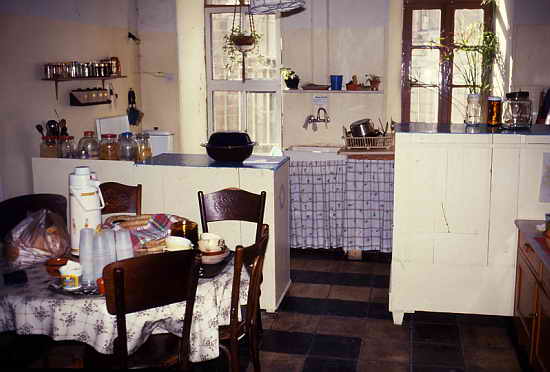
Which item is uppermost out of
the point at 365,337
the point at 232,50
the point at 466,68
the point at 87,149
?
the point at 232,50

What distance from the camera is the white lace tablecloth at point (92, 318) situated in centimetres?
238

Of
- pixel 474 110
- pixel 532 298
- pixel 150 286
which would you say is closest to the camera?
pixel 150 286

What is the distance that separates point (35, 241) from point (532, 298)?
2.39 m

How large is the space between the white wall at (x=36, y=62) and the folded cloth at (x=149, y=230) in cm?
240

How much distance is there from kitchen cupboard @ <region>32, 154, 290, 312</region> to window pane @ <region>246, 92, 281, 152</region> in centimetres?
288

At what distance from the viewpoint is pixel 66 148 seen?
443 cm

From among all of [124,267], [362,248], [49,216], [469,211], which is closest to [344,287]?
[362,248]

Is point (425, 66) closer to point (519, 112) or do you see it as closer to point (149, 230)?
point (519, 112)

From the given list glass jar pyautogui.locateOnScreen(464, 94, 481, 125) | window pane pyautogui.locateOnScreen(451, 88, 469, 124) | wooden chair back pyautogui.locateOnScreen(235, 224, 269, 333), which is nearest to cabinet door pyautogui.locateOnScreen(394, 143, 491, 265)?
glass jar pyautogui.locateOnScreen(464, 94, 481, 125)

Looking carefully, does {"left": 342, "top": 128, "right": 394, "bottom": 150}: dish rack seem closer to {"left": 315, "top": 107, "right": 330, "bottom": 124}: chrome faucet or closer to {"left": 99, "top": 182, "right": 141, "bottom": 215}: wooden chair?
{"left": 315, "top": 107, "right": 330, "bottom": 124}: chrome faucet

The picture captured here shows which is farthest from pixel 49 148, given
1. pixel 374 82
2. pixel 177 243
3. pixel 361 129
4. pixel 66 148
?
pixel 374 82

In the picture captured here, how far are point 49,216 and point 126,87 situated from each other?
4126mm

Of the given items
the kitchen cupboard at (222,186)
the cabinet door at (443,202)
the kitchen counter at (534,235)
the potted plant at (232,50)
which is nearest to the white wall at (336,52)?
the potted plant at (232,50)

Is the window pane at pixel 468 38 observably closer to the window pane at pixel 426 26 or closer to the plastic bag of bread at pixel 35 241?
the window pane at pixel 426 26
